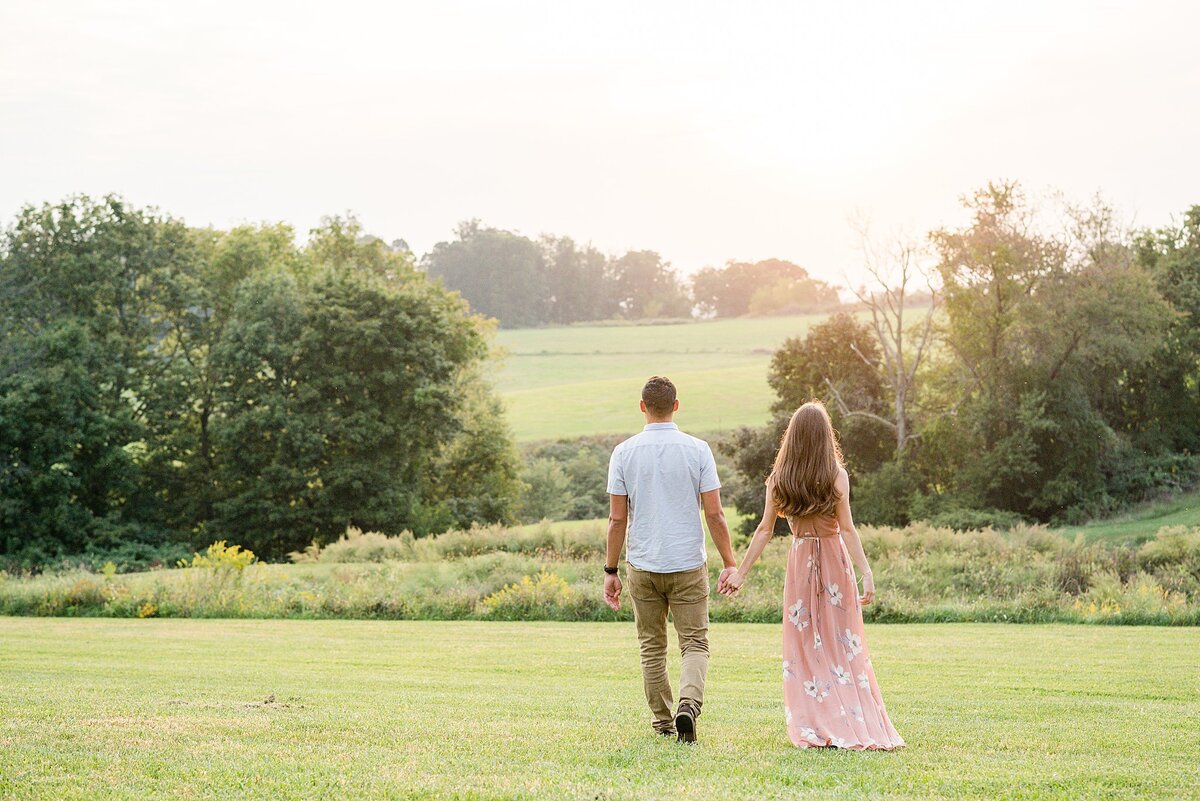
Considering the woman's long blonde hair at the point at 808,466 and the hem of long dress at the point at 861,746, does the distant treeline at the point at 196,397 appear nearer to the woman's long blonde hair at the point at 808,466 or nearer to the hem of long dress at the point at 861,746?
the woman's long blonde hair at the point at 808,466

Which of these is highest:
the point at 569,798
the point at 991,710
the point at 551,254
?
the point at 551,254

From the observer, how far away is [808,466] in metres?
7.28

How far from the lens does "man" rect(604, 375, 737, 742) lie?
7.20 metres

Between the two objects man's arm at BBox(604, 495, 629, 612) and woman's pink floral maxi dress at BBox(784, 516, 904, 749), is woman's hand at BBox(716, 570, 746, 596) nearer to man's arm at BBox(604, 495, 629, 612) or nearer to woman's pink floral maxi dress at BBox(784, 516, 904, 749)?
woman's pink floral maxi dress at BBox(784, 516, 904, 749)

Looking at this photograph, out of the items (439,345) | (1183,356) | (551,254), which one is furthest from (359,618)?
(551,254)

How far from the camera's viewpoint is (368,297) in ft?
151

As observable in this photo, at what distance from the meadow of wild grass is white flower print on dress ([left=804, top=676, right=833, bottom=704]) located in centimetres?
1184

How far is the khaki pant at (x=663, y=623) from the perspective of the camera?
7.21m

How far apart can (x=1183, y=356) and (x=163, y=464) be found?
3864cm

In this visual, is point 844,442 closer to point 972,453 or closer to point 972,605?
point 972,453

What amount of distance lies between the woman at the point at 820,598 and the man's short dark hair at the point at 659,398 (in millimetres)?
756

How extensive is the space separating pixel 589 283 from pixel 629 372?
96.9ft

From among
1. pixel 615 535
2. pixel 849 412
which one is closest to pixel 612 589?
pixel 615 535

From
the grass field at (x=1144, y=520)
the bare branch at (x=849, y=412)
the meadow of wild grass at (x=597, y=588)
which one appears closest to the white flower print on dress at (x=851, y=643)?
the meadow of wild grass at (x=597, y=588)
